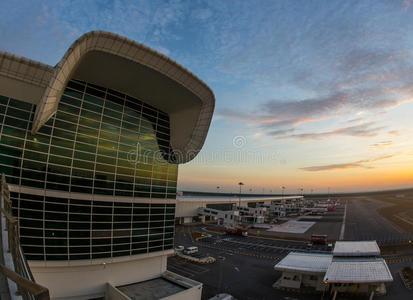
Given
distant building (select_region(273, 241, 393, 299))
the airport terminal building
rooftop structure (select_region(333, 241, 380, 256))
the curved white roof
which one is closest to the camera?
the curved white roof

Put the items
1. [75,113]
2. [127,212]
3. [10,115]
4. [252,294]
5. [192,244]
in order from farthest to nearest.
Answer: [192,244]
[252,294]
[127,212]
[75,113]
[10,115]

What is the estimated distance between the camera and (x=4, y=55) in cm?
2200

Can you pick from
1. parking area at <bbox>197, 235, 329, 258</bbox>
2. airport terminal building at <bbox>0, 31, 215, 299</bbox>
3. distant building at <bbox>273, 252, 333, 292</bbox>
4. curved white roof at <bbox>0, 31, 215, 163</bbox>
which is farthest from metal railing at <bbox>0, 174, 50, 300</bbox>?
parking area at <bbox>197, 235, 329, 258</bbox>

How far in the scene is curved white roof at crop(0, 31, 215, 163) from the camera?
21.9 meters

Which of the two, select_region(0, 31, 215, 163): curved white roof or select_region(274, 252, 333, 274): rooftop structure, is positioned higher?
select_region(0, 31, 215, 163): curved white roof

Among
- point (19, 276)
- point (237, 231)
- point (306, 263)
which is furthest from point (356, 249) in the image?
point (19, 276)

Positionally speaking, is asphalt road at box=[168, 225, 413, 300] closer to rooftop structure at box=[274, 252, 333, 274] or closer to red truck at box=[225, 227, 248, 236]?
rooftop structure at box=[274, 252, 333, 274]

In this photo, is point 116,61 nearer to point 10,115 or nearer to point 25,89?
point 25,89

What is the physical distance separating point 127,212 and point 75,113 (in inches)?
511

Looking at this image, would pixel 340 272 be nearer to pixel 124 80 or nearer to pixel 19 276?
pixel 124 80

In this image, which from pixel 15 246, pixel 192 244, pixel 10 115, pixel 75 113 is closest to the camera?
pixel 15 246

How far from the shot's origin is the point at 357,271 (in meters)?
31.4

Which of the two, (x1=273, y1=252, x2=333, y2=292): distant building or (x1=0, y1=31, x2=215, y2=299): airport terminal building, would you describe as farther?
(x1=273, y1=252, x2=333, y2=292): distant building

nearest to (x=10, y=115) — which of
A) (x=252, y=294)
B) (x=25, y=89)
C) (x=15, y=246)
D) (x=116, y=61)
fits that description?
(x=25, y=89)
